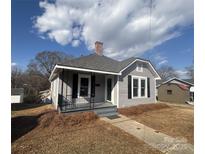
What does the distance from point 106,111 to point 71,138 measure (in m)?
3.88

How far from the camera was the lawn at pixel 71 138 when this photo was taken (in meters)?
3.85

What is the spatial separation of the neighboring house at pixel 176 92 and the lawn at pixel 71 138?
16.5 metres

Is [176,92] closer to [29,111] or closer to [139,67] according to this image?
[139,67]

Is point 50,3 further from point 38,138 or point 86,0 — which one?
point 38,138

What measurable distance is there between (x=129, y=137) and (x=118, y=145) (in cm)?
86

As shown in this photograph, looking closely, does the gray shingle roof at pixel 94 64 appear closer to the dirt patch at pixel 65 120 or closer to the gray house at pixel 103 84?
the gray house at pixel 103 84

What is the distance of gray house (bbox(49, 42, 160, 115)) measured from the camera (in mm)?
8406

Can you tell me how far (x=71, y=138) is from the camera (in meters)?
4.63

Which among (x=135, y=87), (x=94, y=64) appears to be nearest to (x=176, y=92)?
(x=135, y=87)

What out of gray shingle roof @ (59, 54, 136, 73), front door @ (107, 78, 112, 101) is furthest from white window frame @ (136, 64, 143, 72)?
front door @ (107, 78, 112, 101)

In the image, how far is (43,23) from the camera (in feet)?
26.3
